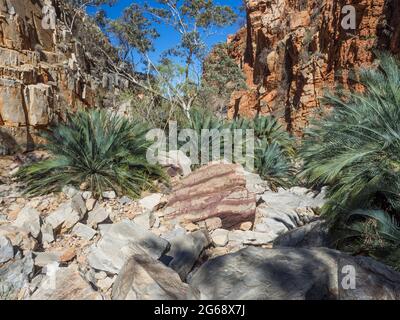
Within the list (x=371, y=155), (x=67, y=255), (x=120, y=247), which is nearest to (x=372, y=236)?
(x=371, y=155)

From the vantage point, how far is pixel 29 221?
334 centimetres

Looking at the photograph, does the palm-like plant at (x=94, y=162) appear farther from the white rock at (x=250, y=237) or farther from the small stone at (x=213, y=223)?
the white rock at (x=250, y=237)

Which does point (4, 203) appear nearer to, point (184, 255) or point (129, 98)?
point (184, 255)

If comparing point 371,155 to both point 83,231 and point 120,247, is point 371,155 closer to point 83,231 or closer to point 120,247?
point 120,247

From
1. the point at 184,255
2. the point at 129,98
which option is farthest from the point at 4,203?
the point at 129,98

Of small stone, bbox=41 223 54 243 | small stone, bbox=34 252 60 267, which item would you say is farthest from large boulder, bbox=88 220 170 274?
small stone, bbox=41 223 54 243

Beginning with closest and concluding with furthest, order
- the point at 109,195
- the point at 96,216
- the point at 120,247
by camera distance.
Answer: the point at 120,247 < the point at 96,216 < the point at 109,195

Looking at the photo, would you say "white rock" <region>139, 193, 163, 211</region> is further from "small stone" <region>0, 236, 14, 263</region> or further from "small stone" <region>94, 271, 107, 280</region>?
"small stone" <region>0, 236, 14, 263</region>

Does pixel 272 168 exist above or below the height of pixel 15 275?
above

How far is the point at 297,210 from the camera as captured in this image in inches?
195

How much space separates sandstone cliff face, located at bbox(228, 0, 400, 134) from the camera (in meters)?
11.8

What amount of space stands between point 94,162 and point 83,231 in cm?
140

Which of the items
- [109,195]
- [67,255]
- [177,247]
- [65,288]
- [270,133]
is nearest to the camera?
[65,288]

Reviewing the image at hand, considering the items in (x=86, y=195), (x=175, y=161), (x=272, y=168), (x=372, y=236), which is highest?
(x=175, y=161)
